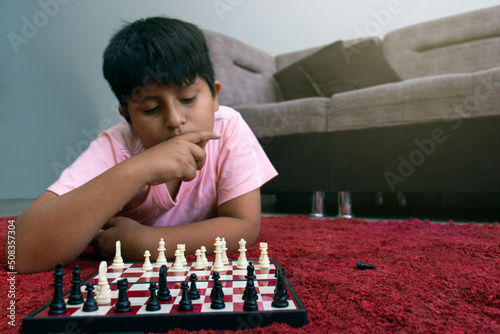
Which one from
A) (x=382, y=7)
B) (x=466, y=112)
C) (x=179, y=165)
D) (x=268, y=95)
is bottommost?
(x=179, y=165)

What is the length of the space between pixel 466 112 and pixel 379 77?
31.2 inches

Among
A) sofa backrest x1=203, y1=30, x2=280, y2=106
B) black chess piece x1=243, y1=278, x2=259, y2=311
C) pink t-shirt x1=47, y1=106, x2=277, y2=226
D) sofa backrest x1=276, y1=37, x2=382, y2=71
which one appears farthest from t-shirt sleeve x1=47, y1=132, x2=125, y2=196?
sofa backrest x1=276, y1=37, x2=382, y2=71

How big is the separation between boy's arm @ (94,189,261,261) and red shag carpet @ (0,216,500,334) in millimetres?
53

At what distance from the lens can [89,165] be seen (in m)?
1.03

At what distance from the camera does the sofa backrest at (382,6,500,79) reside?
2.34m

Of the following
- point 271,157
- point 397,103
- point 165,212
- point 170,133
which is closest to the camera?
point 170,133

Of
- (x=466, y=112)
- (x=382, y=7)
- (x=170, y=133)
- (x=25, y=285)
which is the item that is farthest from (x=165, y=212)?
(x=382, y=7)

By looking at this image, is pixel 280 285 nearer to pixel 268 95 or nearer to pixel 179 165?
pixel 179 165

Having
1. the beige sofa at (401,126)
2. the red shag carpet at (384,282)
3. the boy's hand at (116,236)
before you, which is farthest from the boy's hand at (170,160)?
the beige sofa at (401,126)

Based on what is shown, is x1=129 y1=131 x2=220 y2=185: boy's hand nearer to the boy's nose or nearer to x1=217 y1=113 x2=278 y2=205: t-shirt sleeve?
the boy's nose

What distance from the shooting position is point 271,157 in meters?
2.12

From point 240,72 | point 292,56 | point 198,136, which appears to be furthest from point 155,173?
point 292,56

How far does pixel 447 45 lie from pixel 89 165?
7.76 feet

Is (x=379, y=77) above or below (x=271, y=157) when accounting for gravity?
above
